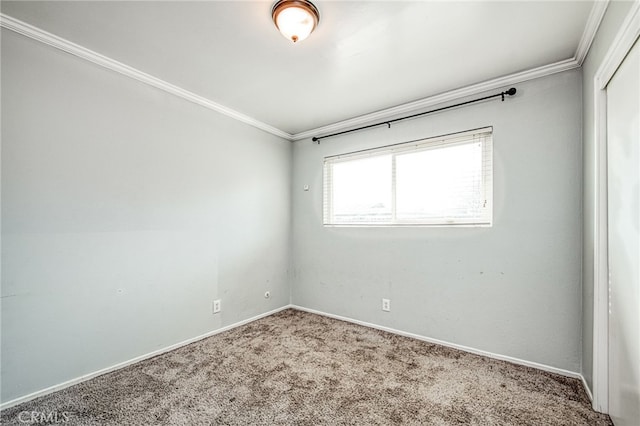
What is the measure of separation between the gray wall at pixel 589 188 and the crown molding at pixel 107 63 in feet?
9.95

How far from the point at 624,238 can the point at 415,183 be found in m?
1.67

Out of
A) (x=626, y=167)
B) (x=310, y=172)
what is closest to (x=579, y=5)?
(x=626, y=167)

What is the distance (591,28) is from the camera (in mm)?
1766

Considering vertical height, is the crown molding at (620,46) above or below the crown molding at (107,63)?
below

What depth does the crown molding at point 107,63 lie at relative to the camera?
1.78 m

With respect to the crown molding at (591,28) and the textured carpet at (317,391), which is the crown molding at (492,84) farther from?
the textured carpet at (317,391)

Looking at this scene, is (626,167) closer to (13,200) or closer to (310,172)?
(310,172)

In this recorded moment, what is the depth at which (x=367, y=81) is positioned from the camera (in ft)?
8.20

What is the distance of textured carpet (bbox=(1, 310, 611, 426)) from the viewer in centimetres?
166

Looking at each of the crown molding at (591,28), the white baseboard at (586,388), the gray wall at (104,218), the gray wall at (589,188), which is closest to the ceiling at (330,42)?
the crown molding at (591,28)

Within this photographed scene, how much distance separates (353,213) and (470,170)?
1358 millimetres

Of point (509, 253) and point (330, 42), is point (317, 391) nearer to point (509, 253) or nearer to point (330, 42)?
point (509, 253)

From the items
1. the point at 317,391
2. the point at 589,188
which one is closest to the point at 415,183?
the point at 589,188

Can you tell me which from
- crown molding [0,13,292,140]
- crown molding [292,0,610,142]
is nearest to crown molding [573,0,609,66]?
crown molding [292,0,610,142]
